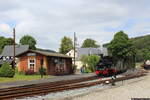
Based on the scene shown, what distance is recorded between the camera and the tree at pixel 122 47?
75.5 meters

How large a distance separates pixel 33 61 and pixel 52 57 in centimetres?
333

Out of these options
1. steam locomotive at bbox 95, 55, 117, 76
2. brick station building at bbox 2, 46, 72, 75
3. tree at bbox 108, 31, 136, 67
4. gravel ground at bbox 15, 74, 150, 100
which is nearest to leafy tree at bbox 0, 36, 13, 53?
tree at bbox 108, 31, 136, 67

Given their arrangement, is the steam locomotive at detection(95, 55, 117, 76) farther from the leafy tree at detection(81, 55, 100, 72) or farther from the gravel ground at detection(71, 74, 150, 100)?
the leafy tree at detection(81, 55, 100, 72)

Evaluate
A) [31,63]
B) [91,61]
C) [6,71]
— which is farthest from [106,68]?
[91,61]

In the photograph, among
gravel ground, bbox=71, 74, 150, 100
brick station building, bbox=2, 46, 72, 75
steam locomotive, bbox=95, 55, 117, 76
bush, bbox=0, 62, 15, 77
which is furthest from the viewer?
brick station building, bbox=2, 46, 72, 75

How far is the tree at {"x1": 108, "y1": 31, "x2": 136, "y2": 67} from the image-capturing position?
248ft

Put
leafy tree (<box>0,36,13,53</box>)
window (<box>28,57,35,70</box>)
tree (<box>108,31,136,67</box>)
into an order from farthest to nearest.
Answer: leafy tree (<box>0,36,13,53</box>) < tree (<box>108,31,136,67</box>) < window (<box>28,57,35,70</box>)

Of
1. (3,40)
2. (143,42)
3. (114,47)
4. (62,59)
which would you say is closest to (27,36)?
(3,40)

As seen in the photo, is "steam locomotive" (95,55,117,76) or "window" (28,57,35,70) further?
"window" (28,57,35,70)

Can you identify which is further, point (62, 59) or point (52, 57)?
point (62, 59)

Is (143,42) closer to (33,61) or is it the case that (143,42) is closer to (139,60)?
(139,60)

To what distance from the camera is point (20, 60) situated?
47156mm

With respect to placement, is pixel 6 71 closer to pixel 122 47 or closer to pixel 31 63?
pixel 31 63

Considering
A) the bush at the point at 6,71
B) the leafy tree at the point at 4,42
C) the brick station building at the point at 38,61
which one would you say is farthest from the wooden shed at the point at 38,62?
the leafy tree at the point at 4,42
